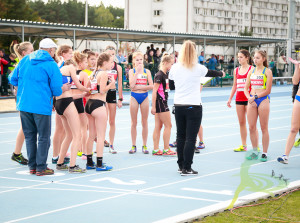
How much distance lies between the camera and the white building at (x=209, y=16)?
95.4m

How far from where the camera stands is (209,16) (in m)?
104

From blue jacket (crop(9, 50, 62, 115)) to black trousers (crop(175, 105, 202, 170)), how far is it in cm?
194

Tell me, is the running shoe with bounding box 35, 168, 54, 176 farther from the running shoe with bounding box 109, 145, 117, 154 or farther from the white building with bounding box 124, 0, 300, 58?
the white building with bounding box 124, 0, 300, 58

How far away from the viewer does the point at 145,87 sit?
10039 mm

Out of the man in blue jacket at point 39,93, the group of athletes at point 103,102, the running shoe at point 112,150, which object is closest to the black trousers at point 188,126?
the group of athletes at point 103,102

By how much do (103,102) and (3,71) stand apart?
1543 cm

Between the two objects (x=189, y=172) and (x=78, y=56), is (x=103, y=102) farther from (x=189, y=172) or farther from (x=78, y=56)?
(x=189, y=172)

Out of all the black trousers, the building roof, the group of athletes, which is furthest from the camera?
the building roof

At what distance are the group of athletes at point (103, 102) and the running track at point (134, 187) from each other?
0.31 m

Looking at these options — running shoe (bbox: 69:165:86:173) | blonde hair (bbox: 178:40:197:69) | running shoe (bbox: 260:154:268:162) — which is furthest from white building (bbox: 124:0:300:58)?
running shoe (bbox: 69:165:86:173)

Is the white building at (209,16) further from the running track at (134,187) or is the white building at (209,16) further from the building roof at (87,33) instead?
the running track at (134,187)

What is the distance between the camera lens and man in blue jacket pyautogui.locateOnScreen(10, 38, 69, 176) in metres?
7.76

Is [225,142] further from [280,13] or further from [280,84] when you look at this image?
[280,13]

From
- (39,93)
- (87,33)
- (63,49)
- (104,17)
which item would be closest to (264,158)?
(63,49)
